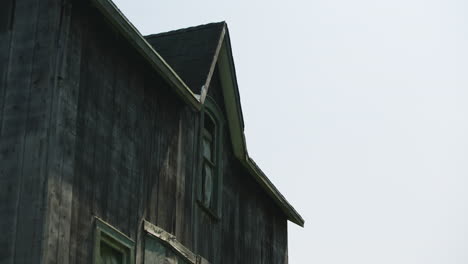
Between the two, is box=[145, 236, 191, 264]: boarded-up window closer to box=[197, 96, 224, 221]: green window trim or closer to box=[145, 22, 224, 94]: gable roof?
box=[197, 96, 224, 221]: green window trim

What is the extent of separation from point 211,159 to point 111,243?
216 inches

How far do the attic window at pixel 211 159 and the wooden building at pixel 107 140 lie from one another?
0.09ft

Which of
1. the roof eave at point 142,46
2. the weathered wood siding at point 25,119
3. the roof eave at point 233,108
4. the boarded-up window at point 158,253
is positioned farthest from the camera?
the roof eave at point 233,108

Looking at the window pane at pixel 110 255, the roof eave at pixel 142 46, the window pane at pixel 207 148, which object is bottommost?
the window pane at pixel 110 255

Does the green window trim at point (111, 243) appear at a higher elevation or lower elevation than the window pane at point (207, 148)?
lower

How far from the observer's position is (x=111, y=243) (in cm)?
1543

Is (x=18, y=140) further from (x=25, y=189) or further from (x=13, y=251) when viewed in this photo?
(x=13, y=251)

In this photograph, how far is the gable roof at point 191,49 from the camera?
19.7 m

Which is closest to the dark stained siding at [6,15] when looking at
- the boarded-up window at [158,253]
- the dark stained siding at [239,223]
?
the boarded-up window at [158,253]

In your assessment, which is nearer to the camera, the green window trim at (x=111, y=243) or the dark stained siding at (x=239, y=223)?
the green window trim at (x=111, y=243)

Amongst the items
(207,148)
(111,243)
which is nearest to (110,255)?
(111,243)

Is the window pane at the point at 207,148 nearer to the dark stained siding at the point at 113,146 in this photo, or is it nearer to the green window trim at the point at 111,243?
the dark stained siding at the point at 113,146

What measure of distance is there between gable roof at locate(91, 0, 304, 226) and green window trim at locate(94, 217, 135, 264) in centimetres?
316

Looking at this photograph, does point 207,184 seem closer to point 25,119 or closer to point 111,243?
point 111,243
